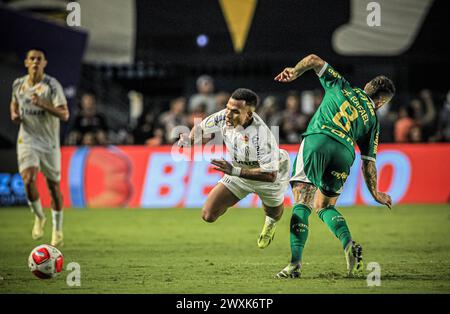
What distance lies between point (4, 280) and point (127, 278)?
1.38 m

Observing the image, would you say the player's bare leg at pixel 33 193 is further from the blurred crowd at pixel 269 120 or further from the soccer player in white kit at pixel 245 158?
→ the blurred crowd at pixel 269 120

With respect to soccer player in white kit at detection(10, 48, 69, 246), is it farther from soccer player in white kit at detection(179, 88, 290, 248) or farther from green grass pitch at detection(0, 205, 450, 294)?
soccer player in white kit at detection(179, 88, 290, 248)

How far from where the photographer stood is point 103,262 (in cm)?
1043

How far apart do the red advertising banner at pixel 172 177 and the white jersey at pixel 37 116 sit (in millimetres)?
5766

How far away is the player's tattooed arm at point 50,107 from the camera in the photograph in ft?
38.5

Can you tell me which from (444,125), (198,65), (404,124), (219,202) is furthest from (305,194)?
(198,65)

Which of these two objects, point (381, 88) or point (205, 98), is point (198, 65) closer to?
point (205, 98)

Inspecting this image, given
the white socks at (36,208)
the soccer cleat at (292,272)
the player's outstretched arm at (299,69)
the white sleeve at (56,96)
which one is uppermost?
the player's outstretched arm at (299,69)

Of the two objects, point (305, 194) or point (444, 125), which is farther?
point (444, 125)

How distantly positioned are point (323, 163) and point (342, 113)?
0.62 metres

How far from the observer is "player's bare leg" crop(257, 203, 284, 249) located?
34.7 feet

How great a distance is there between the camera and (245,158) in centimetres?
994

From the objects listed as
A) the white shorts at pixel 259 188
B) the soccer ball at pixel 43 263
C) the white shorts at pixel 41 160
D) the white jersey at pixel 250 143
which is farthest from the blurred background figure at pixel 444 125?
the soccer ball at pixel 43 263

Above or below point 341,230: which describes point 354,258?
below
